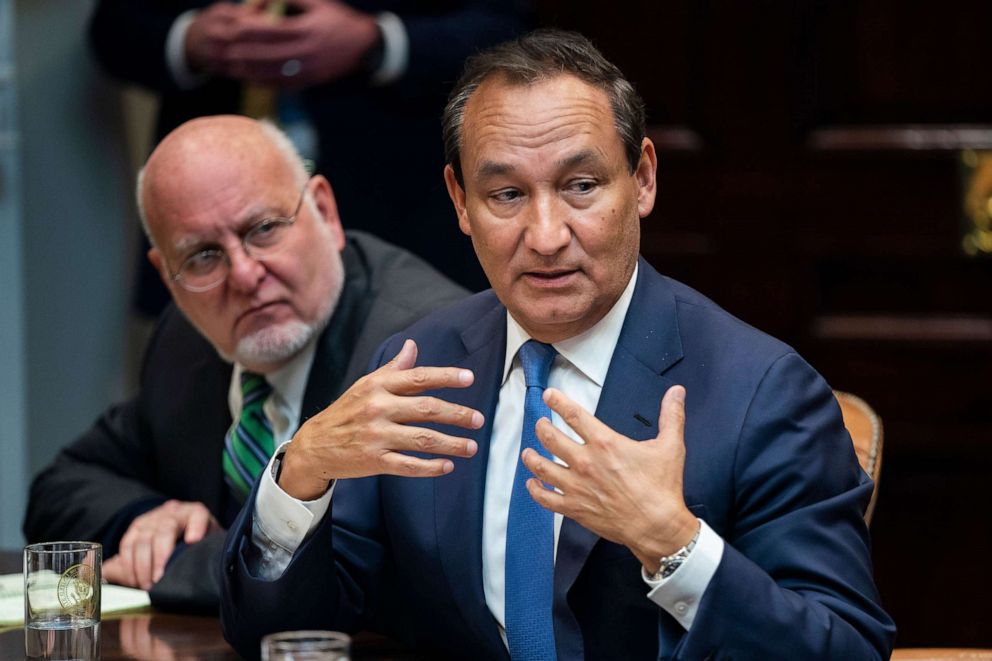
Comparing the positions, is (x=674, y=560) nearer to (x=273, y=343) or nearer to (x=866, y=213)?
(x=273, y=343)

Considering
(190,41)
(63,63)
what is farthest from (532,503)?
(63,63)

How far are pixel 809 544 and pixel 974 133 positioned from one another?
7.73 ft

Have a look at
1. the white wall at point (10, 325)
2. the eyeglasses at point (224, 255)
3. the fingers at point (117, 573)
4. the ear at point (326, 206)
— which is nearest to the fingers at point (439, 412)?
the fingers at point (117, 573)

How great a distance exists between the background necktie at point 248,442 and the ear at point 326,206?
302mm

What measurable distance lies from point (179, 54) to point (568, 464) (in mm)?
2418

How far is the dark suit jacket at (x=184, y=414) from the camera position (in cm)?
274

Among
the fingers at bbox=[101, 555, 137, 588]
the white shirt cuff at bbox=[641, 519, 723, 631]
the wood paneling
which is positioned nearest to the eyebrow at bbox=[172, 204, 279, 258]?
the fingers at bbox=[101, 555, 137, 588]

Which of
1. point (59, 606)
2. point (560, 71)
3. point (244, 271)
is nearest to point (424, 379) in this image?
point (560, 71)

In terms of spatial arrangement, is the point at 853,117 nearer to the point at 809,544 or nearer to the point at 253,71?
the point at 253,71

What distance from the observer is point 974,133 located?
12.9 ft

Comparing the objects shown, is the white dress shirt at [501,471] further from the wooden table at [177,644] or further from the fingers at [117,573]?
the fingers at [117,573]

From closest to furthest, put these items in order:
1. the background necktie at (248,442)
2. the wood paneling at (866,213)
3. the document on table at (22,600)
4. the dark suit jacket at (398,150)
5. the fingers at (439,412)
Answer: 1. the fingers at (439,412)
2. the document on table at (22,600)
3. the background necktie at (248,442)
4. the dark suit jacket at (398,150)
5. the wood paneling at (866,213)

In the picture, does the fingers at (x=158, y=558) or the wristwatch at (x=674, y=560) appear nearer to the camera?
the wristwatch at (x=674, y=560)

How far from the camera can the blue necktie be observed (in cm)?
200
